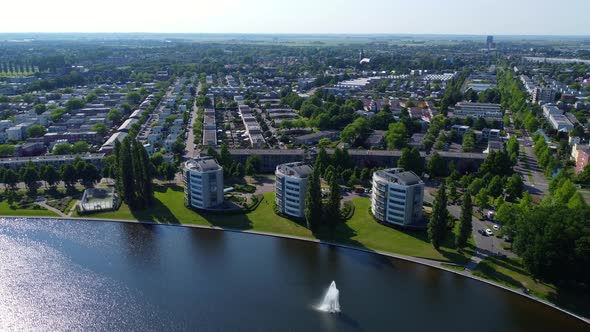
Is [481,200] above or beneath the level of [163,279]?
above

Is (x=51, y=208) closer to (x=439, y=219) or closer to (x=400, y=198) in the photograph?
(x=400, y=198)

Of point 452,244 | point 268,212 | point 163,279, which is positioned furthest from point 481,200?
point 163,279

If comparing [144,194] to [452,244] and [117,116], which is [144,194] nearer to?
[452,244]

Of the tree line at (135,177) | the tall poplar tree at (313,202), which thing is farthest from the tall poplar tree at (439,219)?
the tree line at (135,177)

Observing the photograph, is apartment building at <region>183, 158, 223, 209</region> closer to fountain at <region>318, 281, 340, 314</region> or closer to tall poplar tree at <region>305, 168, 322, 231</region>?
tall poplar tree at <region>305, 168, 322, 231</region>

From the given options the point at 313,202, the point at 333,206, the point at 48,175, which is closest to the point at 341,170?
the point at 333,206

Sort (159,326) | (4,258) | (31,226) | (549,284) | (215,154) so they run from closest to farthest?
(159,326) → (549,284) → (4,258) → (31,226) → (215,154)
